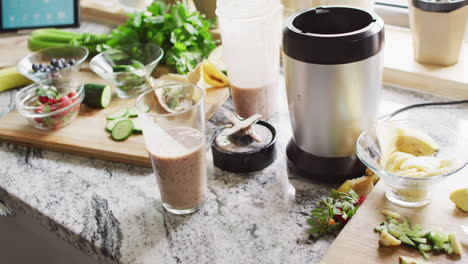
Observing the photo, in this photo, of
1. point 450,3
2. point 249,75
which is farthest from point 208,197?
point 450,3

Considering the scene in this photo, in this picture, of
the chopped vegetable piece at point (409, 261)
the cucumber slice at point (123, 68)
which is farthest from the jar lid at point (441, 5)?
the cucumber slice at point (123, 68)

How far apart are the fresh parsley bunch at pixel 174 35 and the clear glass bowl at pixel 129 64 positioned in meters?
0.04

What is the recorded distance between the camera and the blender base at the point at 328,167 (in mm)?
766

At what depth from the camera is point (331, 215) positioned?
27.5 inches

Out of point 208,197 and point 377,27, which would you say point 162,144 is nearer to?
point 208,197

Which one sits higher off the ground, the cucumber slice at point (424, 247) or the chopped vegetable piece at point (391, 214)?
the chopped vegetable piece at point (391, 214)

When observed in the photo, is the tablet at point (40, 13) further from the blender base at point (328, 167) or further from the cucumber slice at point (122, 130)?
the blender base at point (328, 167)

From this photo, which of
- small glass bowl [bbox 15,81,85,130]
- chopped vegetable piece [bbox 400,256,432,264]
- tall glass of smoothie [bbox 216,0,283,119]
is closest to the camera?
chopped vegetable piece [bbox 400,256,432,264]

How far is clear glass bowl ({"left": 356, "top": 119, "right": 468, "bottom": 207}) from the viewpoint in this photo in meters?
→ 0.65

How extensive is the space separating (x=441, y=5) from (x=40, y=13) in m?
1.23

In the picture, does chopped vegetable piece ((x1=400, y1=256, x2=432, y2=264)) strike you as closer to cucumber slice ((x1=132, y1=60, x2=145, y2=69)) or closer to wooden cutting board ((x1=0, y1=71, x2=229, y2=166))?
wooden cutting board ((x1=0, y1=71, x2=229, y2=166))

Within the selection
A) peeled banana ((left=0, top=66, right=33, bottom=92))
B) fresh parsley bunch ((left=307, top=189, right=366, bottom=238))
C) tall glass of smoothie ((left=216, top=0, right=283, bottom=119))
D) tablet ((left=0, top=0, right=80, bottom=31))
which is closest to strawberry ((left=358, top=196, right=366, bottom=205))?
fresh parsley bunch ((left=307, top=189, right=366, bottom=238))

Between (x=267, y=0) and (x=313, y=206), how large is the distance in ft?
1.39

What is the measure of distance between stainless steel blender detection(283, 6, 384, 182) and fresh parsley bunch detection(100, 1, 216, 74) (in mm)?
477
